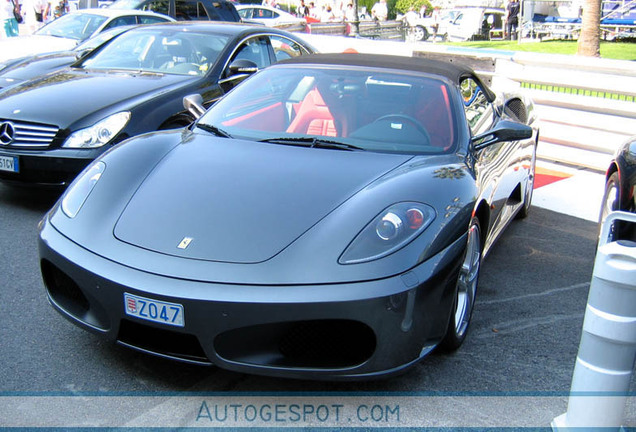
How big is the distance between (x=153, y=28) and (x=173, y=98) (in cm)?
162

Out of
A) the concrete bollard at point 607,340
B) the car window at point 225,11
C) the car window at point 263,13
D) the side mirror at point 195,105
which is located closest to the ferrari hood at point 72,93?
the side mirror at point 195,105

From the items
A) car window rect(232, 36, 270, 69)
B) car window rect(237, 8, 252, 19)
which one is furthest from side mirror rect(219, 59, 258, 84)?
car window rect(237, 8, 252, 19)

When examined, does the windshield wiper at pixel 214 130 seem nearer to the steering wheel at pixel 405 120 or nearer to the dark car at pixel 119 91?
the steering wheel at pixel 405 120

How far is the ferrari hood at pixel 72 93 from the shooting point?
5164 mm

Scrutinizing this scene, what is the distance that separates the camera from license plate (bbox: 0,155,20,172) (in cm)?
502

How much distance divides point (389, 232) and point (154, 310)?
969 millimetres

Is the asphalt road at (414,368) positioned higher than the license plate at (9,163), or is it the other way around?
the license plate at (9,163)

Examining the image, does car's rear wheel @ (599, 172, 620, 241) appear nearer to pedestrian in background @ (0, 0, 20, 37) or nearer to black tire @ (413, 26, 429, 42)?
pedestrian in background @ (0, 0, 20, 37)

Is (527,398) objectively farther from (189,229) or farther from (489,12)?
(489,12)

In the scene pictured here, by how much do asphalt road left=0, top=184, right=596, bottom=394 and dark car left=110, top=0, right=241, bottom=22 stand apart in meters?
9.38

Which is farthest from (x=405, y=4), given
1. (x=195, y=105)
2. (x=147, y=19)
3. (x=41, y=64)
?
(x=195, y=105)

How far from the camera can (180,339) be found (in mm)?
2742

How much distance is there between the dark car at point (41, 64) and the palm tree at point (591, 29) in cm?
1146

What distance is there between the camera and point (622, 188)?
4234 mm
